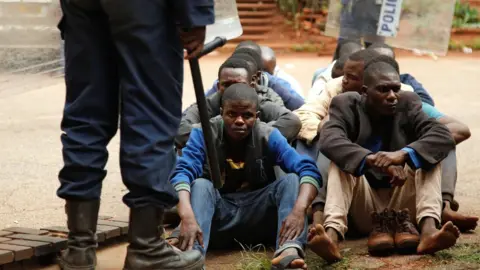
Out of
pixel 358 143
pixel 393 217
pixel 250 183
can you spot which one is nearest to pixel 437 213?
pixel 393 217

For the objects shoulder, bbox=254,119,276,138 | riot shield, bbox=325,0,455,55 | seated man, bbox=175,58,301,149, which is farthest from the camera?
riot shield, bbox=325,0,455,55

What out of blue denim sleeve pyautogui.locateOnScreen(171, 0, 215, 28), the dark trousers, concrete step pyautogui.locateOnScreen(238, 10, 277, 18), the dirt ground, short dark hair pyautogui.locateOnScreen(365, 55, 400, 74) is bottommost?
concrete step pyautogui.locateOnScreen(238, 10, 277, 18)

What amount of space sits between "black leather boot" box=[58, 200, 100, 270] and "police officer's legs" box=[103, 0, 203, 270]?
0.16 m

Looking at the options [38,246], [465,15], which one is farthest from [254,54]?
[465,15]

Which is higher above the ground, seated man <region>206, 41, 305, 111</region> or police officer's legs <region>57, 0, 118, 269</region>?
police officer's legs <region>57, 0, 118, 269</region>

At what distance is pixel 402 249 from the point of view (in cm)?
476

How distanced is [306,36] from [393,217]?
42.8 feet

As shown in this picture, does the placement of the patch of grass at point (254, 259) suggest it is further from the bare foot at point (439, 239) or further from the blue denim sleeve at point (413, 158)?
the blue denim sleeve at point (413, 158)

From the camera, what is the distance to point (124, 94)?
11.8ft

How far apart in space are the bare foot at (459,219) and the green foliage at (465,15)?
12.7 meters

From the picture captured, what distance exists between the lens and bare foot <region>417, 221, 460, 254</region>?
441cm

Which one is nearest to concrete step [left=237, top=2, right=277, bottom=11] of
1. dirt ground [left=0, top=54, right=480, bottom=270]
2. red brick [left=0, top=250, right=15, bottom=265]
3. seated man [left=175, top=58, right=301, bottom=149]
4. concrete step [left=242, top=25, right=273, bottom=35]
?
concrete step [left=242, top=25, right=273, bottom=35]

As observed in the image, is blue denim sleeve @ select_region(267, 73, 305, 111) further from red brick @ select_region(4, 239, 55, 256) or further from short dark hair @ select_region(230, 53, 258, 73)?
red brick @ select_region(4, 239, 55, 256)

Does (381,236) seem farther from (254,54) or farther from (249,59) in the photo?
(254,54)
